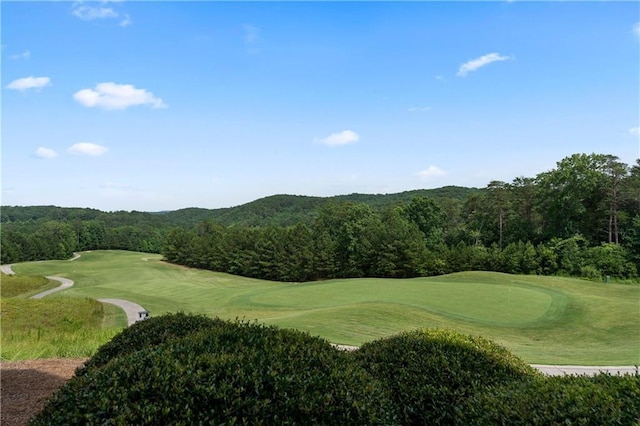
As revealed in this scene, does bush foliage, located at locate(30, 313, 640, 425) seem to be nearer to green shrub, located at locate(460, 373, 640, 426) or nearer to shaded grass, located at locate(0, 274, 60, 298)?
green shrub, located at locate(460, 373, 640, 426)

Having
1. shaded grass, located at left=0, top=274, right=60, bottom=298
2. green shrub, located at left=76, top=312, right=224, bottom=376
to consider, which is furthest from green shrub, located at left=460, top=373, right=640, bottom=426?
shaded grass, located at left=0, top=274, right=60, bottom=298

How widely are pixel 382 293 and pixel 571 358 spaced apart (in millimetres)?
13000

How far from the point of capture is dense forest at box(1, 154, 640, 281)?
131 ft

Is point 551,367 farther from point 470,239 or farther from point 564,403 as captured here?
point 470,239

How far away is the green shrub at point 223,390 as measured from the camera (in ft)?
8.20

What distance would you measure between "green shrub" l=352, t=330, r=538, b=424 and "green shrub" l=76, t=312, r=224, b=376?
2.00m

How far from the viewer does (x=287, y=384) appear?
9.47ft

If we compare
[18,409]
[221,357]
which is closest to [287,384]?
[221,357]

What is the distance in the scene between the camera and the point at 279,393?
2799 millimetres

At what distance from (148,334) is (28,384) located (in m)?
2.28

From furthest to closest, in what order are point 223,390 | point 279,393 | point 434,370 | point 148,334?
point 148,334
point 434,370
point 279,393
point 223,390

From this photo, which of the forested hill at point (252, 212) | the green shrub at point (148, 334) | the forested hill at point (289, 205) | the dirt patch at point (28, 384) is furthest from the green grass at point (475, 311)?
the forested hill at point (289, 205)

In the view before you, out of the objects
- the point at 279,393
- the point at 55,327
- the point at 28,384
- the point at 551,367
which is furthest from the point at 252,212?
the point at 279,393

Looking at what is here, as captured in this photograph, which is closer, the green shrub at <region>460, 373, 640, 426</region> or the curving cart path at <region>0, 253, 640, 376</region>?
the green shrub at <region>460, 373, 640, 426</region>
